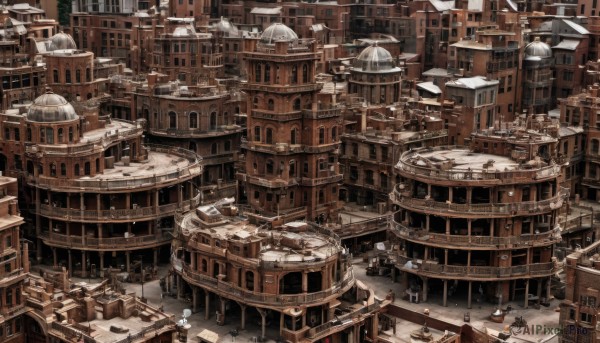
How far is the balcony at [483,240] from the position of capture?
11919 cm

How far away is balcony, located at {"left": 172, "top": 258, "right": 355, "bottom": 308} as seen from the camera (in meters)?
108

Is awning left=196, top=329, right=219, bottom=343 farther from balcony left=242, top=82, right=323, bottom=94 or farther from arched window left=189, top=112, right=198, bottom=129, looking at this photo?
arched window left=189, top=112, right=198, bottom=129

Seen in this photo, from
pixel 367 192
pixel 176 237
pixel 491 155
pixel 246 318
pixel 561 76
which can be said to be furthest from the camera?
pixel 561 76

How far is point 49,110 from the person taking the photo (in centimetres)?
13188

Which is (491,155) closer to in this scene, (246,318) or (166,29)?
(246,318)

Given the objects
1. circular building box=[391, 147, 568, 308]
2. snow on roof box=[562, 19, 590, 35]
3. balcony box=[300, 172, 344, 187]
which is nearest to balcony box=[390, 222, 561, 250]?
circular building box=[391, 147, 568, 308]

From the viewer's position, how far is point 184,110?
517ft

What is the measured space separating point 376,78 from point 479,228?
5627 cm

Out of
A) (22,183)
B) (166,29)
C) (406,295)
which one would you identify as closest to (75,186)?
(22,183)

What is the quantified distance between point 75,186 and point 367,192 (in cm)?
4571

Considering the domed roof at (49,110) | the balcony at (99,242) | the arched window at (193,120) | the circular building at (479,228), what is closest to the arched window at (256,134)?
the balcony at (99,242)

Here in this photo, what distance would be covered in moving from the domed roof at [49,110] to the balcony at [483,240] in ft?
156

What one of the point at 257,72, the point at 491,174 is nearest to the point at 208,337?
the point at 491,174

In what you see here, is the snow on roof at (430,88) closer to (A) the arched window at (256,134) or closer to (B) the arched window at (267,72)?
(A) the arched window at (256,134)
